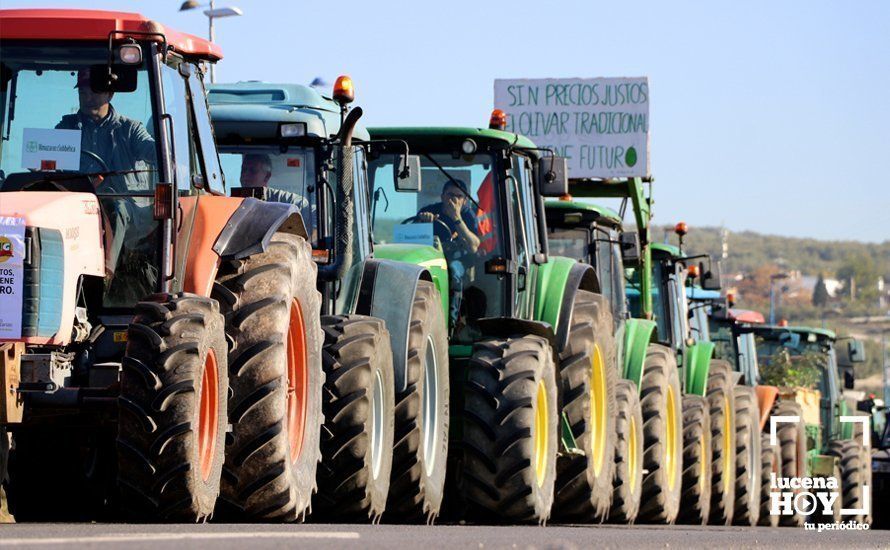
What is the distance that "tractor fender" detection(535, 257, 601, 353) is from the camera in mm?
12953

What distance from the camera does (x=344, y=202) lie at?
10.8 metres

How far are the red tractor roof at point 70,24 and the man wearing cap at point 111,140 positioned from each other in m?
0.27

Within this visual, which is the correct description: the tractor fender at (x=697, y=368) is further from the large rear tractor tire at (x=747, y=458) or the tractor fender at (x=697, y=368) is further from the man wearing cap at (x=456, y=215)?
the man wearing cap at (x=456, y=215)

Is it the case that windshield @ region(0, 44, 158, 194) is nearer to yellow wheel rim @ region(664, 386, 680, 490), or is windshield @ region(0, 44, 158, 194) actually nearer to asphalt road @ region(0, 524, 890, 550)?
asphalt road @ region(0, 524, 890, 550)

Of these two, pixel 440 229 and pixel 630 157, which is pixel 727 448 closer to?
pixel 630 157

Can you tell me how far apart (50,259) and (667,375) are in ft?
31.6

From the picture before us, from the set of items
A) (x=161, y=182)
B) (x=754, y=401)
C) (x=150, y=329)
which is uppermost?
(x=161, y=182)

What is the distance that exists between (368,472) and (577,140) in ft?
30.1

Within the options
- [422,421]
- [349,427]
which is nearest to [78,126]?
[349,427]

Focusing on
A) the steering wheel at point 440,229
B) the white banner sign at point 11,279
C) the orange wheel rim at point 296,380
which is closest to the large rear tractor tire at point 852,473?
the steering wheel at point 440,229

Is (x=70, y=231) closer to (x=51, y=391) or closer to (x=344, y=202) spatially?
(x=51, y=391)

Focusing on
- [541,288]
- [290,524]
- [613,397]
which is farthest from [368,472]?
[613,397]

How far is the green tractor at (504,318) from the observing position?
37.6ft

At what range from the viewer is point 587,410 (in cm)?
1313
